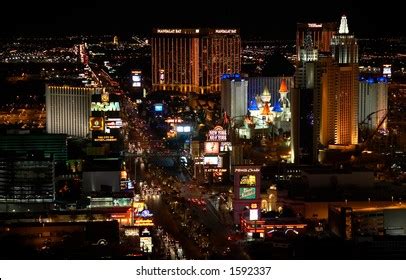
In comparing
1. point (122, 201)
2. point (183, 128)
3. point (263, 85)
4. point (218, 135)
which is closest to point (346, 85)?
point (183, 128)

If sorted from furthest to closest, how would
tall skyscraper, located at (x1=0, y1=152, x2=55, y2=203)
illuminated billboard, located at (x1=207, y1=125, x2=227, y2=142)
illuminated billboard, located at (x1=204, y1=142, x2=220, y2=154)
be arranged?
1. illuminated billboard, located at (x1=207, y1=125, x2=227, y2=142)
2. illuminated billboard, located at (x1=204, y1=142, x2=220, y2=154)
3. tall skyscraper, located at (x1=0, y1=152, x2=55, y2=203)

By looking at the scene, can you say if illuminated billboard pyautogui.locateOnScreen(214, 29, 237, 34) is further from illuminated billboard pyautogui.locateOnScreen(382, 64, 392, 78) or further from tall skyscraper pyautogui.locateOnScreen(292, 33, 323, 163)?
tall skyscraper pyautogui.locateOnScreen(292, 33, 323, 163)

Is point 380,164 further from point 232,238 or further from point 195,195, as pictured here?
point 232,238

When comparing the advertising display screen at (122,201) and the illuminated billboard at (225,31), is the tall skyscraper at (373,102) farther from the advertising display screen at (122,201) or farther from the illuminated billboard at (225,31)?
the advertising display screen at (122,201)

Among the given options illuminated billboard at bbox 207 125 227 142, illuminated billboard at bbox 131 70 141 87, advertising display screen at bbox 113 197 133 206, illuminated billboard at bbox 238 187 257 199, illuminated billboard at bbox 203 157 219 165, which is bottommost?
advertising display screen at bbox 113 197 133 206

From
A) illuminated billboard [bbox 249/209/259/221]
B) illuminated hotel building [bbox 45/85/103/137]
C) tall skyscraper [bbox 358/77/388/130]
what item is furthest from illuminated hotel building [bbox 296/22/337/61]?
illuminated billboard [bbox 249/209/259/221]

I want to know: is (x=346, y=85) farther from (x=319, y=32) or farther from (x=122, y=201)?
(x=122, y=201)

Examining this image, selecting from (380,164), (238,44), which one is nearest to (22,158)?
(380,164)

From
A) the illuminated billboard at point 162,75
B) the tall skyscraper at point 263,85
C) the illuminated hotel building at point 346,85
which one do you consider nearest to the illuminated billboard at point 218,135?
the illuminated hotel building at point 346,85
